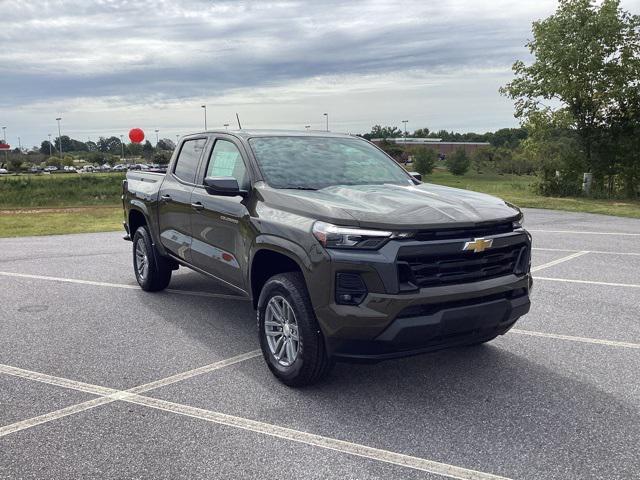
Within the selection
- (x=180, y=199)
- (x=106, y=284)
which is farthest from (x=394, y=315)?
(x=106, y=284)

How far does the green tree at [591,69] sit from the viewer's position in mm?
21438

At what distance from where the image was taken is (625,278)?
752cm

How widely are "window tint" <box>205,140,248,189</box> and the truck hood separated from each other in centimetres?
45

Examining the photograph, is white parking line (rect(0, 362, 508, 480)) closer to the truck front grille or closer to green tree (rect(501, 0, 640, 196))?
the truck front grille

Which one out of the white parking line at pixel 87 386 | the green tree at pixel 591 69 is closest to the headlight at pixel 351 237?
the white parking line at pixel 87 386

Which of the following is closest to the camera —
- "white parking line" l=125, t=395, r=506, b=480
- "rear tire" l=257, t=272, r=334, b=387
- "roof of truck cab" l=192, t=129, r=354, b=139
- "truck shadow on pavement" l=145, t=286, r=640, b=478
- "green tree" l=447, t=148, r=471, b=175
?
"white parking line" l=125, t=395, r=506, b=480

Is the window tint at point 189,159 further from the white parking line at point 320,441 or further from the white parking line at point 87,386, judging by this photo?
the white parking line at point 320,441

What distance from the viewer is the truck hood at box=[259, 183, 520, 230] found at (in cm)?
360

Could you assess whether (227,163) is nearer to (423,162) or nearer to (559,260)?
(559,260)

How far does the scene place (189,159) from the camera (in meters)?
6.01

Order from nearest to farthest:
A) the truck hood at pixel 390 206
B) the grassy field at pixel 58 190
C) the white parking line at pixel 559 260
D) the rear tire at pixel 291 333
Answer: the truck hood at pixel 390 206 → the rear tire at pixel 291 333 → the white parking line at pixel 559 260 → the grassy field at pixel 58 190

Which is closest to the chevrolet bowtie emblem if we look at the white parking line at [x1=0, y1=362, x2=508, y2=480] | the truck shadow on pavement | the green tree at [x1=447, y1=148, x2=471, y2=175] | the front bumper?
the front bumper

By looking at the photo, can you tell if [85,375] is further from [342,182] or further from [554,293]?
[554,293]

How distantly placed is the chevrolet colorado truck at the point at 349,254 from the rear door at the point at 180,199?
45cm
